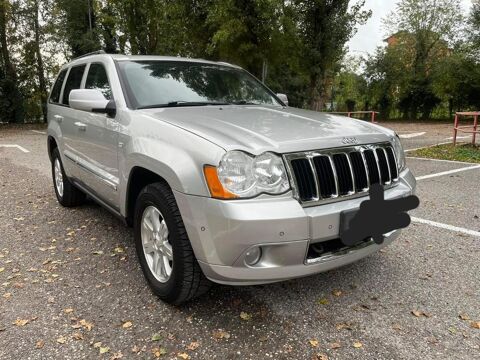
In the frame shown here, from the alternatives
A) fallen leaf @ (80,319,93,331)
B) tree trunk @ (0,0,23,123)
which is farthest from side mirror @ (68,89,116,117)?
tree trunk @ (0,0,23,123)

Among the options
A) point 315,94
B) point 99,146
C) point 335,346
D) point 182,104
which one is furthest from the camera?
point 315,94

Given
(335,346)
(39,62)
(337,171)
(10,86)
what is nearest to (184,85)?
(337,171)

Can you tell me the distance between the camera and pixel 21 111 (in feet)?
72.0

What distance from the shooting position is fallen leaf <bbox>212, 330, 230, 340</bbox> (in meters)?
2.49

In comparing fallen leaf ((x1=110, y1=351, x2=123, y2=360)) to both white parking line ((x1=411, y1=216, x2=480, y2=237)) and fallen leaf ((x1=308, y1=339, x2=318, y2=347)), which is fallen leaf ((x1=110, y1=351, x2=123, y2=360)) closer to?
fallen leaf ((x1=308, y1=339, x2=318, y2=347))

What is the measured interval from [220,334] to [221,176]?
3.37 ft

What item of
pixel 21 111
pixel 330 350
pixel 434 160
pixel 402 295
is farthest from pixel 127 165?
pixel 21 111

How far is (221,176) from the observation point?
7.38 ft

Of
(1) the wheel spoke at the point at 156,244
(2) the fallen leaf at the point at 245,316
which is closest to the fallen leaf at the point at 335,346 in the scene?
(2) the fallen leaf at the point at 245,316

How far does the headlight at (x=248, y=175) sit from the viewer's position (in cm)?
225

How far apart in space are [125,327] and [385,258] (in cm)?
232

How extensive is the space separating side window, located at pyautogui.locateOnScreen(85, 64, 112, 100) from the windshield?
205mm

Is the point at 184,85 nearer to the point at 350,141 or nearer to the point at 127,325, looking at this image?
the point at 350,141

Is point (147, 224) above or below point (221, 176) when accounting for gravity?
below
